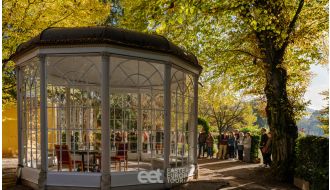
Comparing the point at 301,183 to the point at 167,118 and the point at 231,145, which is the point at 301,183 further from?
the point at 231,145

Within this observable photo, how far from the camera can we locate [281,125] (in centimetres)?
1321

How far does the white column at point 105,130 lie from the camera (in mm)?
9422

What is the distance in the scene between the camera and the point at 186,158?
12.5 meters

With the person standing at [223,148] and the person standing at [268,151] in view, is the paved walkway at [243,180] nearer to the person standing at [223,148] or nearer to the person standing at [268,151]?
the person standing at [268,151]

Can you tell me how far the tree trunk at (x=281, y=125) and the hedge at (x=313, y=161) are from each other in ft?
2.32

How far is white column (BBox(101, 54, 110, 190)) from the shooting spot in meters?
9.42

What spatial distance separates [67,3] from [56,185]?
8370 millimetres

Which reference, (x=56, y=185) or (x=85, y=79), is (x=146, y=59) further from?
(x=85, y=79)

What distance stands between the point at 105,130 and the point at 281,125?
6.56 m

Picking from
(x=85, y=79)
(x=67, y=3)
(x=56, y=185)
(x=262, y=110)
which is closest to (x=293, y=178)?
(x=56, y=185)

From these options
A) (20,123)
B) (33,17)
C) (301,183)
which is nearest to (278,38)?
(301,183)

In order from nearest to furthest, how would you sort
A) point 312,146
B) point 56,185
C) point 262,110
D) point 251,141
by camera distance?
point 56,185
point 312,146
point 251,141
point 262,110

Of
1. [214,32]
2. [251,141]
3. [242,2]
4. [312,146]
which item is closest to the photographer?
[312,146]
